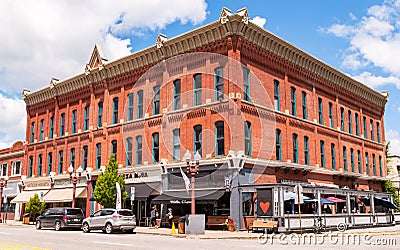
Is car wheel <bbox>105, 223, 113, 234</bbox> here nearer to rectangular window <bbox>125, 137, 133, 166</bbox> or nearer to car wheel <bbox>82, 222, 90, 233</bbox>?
car wheel <bbox>82, 222, 90, 233</bbox>

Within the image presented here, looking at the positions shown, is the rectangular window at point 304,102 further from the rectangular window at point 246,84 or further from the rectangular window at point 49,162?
the rectangular window at point 49,162

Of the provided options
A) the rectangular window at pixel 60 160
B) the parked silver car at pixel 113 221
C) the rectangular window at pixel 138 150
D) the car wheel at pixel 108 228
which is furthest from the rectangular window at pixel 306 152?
the rectangular window at pixel 60 160

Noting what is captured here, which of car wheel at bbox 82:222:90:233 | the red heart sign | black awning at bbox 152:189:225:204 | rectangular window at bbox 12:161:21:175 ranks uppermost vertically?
rectangular window at bbox 12:161:21:175

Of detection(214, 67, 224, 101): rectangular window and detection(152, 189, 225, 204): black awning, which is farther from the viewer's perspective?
detection(214, 67, 224, 101): rectangular window

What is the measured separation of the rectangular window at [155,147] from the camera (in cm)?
3325

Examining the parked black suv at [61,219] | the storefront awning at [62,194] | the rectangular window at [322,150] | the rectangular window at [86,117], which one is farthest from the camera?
the rectangular window at [86,117]

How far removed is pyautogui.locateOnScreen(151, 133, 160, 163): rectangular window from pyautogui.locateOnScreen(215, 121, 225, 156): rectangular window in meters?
5.87

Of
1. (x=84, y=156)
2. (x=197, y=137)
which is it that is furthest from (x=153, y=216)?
(x=84, y=156)

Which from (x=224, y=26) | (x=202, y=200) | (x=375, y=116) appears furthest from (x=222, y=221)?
(x=375, y=116)

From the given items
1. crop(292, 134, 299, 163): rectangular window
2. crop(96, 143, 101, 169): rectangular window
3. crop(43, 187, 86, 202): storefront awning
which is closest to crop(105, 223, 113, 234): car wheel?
crop(96, 143, 101, 169): rectangular window

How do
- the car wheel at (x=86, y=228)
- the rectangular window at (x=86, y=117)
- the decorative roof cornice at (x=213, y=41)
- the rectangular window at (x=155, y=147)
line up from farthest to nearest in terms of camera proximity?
the rectangular window at (x=86, y=117)
the rectangular window at (x=155, y=147)
the decorative roof cornice at (x=213, y=41)
the car wheel at (x=86, y=228)

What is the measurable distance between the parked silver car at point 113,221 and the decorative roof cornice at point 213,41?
1256cm

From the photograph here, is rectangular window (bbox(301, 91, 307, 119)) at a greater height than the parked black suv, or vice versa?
rectangular window (bbox(301, 91, 307, 119))

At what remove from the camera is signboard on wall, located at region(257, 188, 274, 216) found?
25517 mm
